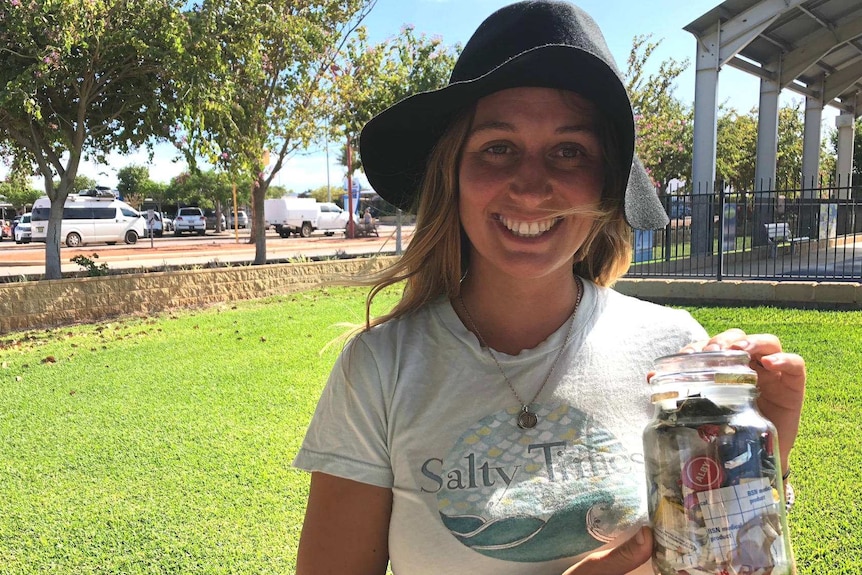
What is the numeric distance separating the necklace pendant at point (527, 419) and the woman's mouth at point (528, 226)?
1.19 feet

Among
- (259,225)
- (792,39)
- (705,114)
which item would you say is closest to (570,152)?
(705,114)

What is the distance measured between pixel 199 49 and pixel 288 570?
991 centimetres

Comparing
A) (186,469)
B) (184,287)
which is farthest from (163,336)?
(186,469)

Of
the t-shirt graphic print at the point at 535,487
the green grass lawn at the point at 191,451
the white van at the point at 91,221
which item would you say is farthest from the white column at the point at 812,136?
the white van at the point at 91,221

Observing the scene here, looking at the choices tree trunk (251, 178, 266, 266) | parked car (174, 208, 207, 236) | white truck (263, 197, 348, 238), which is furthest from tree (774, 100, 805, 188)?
parked car (174, 208, 207, 236)

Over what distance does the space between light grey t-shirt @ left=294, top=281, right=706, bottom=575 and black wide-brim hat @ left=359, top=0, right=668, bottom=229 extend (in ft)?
1.41

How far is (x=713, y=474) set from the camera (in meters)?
0.94

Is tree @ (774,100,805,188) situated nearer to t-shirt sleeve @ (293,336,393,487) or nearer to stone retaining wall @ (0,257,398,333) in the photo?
stone retaining wall @ (0,257,398,333)

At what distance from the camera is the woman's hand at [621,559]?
1067mm

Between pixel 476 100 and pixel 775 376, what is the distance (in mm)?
807

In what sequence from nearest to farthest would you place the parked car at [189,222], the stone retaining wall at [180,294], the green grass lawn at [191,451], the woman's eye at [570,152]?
the woman's eye at [570,152] → the green grass lawn at [191,451] → the stone retaining wall at [180,294] → the parked car at [189,222]

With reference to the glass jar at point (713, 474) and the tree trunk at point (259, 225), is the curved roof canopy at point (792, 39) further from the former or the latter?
the glass jar at point (713, 474)

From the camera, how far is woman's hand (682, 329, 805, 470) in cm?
122

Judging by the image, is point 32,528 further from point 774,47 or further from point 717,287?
point 774,47
